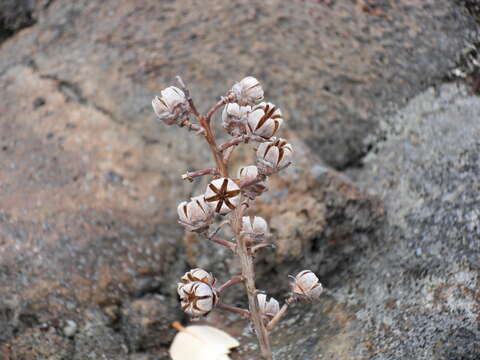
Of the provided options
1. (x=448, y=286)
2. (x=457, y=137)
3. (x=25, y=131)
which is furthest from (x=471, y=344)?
(x=25, y=131)

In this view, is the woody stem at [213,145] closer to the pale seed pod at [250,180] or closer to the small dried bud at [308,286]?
the pale seed pod at [250,180]

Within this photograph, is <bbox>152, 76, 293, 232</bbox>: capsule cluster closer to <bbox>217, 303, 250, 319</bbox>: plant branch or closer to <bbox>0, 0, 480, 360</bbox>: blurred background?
<bbox>217, 303, 250, 319</bbox>: plant branch

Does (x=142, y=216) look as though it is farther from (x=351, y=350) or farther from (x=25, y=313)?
(x=351, y=350)

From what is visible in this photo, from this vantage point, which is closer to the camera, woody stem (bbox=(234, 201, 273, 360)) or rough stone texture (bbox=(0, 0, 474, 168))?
woody stem (bbox=(234, 201, 273, 360))

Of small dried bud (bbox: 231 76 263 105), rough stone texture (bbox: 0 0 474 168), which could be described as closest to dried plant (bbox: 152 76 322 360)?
small dried bud (bbox: 231 76 263 105)

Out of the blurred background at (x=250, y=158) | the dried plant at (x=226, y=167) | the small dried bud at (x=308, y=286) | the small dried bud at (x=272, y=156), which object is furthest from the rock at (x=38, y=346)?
the small dried bud at (x=272, y=156)

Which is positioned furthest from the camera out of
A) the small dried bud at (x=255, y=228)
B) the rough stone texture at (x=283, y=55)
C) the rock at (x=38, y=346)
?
the rough stone texture at (x=283, y=55)

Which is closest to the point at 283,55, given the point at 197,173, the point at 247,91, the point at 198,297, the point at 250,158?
the point at 250,158
